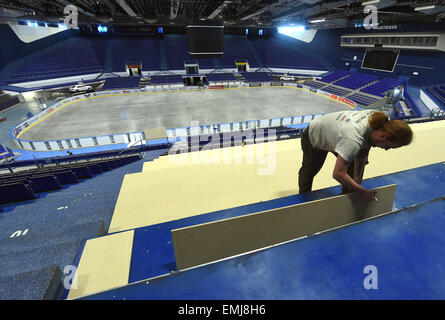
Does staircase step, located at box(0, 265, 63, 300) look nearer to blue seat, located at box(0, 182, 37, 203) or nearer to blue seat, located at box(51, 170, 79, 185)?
blue seat, located at box(0, 182, 37, 203)

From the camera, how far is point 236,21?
30062 millimetres

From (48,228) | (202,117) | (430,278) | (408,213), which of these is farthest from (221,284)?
(202,117)

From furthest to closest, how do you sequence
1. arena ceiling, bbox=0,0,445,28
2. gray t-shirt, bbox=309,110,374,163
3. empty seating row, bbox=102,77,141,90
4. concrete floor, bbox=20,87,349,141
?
empty seating row, bbox=102,77,141,90
arena ceiling, bbox=0,0,445,28
concrete floor, bbox=20,87,349,141
gray t-shirt, bbox=309,110,374,163

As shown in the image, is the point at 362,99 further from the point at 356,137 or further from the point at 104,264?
the point at 104,264

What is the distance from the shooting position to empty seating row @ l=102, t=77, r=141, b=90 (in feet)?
101

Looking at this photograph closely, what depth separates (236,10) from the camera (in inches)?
1037

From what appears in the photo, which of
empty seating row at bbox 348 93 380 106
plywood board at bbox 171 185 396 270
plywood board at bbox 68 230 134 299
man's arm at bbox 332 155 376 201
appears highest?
man's arm at bbox 332 155 376 201

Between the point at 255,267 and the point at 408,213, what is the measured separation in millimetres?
1692

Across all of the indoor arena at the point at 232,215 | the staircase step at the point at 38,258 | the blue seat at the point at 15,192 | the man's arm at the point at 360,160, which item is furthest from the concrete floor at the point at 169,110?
the man's arm at the point at 360,160

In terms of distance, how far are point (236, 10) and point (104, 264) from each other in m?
31.1

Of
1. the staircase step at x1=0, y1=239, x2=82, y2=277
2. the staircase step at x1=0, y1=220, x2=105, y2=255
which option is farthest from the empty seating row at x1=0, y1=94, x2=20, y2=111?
the staircase step at x1=0, y1=239, x2=82, y2=277

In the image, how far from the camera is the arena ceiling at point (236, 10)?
20320mm

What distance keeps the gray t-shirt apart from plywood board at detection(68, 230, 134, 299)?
267 cm
